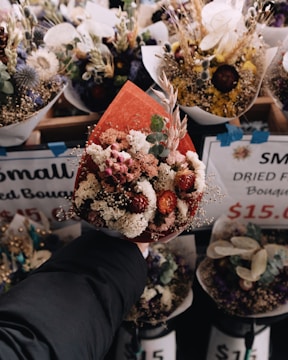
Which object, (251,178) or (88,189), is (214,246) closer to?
(251,178)

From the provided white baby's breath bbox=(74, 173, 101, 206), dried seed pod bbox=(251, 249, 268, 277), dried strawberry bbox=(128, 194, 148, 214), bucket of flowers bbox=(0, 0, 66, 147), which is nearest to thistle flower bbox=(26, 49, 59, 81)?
bucket of flowers bbox=(0, 0, 66, 147)

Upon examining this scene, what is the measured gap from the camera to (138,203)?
95 cm

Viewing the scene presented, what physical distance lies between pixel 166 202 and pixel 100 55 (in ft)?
2.02

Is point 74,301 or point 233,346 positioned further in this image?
point 233,346

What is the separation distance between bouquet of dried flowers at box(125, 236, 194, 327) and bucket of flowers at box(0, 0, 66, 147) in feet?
2.05

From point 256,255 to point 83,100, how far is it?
2.65 feet

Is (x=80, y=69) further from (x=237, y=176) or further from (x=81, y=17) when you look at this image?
(x=237, y=176)

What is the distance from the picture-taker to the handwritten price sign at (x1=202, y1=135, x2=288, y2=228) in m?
1.35

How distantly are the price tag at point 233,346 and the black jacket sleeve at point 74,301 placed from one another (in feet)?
2.01

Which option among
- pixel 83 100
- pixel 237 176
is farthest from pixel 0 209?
pixel 237 176

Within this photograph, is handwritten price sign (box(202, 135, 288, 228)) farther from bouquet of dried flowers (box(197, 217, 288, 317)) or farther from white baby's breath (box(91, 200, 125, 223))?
white baby's breath (box(91, 200, 125, 223))

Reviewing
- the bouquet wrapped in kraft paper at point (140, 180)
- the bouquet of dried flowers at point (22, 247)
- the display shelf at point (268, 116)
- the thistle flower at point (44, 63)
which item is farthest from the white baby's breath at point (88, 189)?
the display shelf at point (268, 116)

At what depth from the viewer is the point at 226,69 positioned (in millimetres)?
1240

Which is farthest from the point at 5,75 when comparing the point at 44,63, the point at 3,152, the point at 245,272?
the point at 245,272
